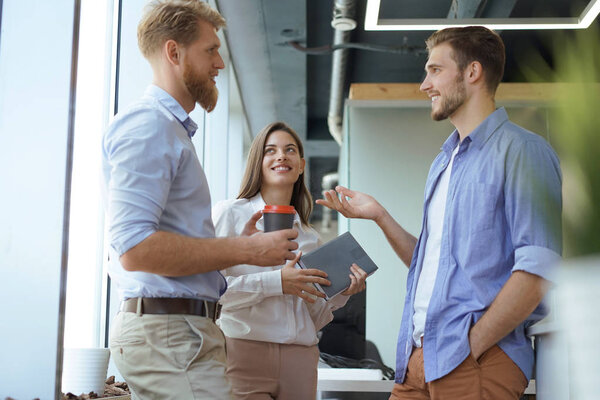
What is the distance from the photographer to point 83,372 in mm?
2117

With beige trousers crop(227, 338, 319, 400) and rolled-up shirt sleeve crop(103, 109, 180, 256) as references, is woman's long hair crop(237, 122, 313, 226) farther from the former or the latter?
rolled-up shirt sleeve crop(103, 109, 180, 256)

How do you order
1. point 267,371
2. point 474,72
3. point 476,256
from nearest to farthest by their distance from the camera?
point 476,256, point 474,72, point 267,371

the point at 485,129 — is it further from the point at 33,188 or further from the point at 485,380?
the point at 33,188

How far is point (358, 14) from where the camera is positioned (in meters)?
6.16

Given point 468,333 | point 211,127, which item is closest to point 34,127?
point 468,333

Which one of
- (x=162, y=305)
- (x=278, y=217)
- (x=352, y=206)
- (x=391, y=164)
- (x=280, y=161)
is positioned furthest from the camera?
(x=391, y=164)

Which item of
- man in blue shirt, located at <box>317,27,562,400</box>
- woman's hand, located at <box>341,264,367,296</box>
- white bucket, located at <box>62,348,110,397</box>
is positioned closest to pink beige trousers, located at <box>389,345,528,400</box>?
man in blue shirt, located at <box>317,27,562,400</box>

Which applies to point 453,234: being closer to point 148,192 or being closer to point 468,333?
point 468,333

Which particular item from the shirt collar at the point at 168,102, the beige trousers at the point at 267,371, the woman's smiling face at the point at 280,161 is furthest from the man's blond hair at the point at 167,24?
the beige trousers at the point at 267,371

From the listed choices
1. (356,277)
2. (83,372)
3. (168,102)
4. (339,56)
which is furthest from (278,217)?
(339,56)

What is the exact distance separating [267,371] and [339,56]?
17.3 ft

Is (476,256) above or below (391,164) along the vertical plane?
below

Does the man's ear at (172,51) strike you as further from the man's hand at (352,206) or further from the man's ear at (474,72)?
the man's ear at (474,72)

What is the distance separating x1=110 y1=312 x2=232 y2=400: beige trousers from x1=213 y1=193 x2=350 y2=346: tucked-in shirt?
600mm
